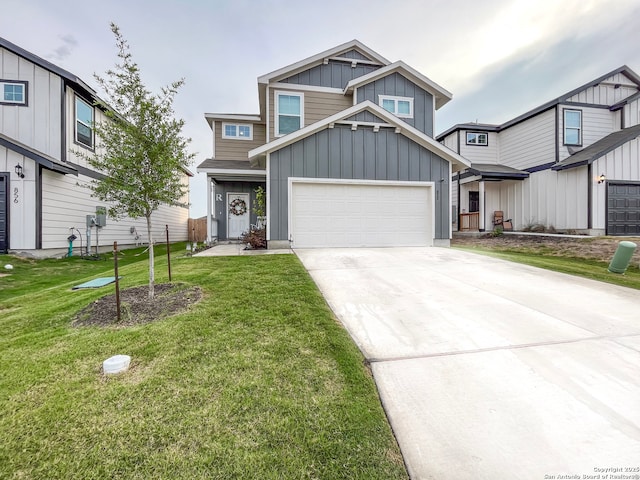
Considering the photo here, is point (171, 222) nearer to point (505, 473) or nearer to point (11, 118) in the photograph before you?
point (11, 118)

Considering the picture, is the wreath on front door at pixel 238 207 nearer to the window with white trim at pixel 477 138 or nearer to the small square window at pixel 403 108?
the small square window at pixel 403 108

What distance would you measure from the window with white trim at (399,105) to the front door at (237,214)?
22.6 feet

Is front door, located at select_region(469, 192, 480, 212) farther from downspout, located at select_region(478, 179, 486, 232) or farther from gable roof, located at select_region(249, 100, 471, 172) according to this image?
gable roof, located at select_region(249, 100, 471, 172)

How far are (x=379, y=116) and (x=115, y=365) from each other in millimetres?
8822

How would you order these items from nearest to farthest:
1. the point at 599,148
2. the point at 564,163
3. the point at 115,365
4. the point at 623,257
→ the point at 115,365
the point at 623,257
the point at 599,148
the point at 564,163

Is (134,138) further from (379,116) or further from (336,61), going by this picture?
(336,61)

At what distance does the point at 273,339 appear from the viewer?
109 inches

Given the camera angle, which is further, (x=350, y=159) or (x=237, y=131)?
(x=237, y=131)

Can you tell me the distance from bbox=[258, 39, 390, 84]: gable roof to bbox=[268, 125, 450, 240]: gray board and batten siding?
3.60 metres

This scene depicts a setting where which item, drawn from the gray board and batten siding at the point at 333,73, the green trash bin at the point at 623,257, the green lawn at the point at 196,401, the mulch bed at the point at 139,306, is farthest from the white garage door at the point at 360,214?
the green lawn at the point at 196,401

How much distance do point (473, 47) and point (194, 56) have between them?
37.2 feet

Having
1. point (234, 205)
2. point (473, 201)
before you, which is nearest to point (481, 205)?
point (473, 201)

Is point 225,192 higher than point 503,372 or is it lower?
higher

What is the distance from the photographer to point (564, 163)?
38.1ft
